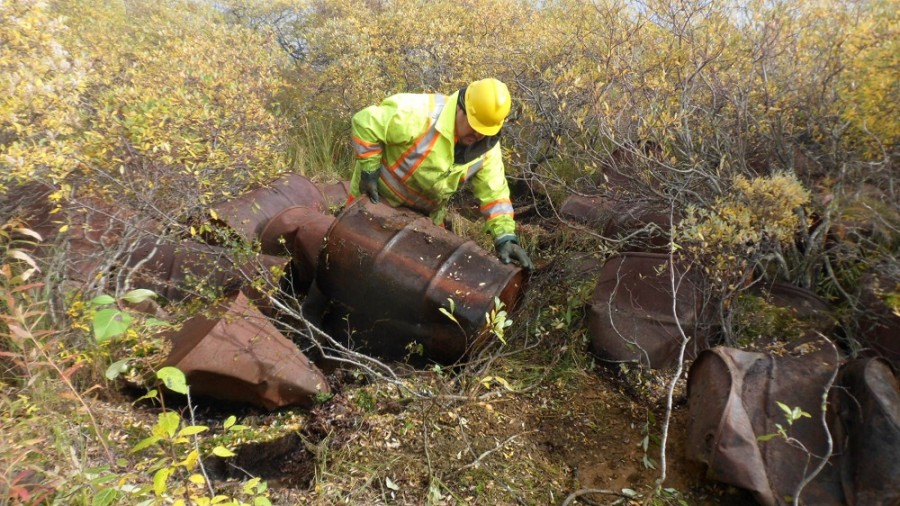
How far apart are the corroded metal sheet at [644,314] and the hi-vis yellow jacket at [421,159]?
2.16 ft

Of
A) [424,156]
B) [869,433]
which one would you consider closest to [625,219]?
[424,156]

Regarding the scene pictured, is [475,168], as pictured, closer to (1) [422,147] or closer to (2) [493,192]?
(2) [493,192]

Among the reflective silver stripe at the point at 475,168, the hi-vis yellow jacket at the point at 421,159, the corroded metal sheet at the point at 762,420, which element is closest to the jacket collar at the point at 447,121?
the hi-vis yellow jacket at the point at 421,159

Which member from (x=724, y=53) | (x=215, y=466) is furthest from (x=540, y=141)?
(x=215, y=466)

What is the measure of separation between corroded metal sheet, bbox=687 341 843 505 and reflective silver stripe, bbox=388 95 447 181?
1.77 m

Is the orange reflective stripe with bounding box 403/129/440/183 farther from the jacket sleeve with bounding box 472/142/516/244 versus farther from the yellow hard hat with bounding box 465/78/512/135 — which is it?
the jacket sleeve with bounding box 472/142/516/244

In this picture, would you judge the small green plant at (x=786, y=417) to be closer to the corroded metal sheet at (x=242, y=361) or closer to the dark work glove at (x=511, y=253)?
the dark work glove at (x=511, y=253)

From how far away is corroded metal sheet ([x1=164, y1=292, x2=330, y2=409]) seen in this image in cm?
224

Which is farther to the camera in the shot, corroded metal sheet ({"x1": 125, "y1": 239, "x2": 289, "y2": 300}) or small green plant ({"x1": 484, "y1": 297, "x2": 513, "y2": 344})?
corroded metal sheet ({"x1": 125, "y1": 239, "x2": 289, "y2": 300})

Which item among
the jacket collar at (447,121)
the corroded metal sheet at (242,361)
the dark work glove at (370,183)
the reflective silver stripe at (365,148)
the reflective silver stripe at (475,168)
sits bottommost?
the corroded metal sheet at (242,361)

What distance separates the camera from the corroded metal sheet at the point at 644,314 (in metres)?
2.56

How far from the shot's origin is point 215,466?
212cm

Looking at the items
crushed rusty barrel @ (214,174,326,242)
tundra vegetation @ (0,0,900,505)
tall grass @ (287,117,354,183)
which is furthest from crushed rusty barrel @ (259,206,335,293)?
tall grass @ (287,117,354,183)

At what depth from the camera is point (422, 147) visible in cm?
292
